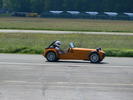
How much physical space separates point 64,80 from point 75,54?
646cm

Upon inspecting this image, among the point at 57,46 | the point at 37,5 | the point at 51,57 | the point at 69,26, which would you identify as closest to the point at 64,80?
the point at 51,57

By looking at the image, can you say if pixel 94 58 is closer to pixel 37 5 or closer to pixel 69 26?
pixel 69 26

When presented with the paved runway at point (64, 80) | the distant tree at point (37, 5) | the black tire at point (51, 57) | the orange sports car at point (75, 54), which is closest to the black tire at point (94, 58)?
the orange sports car at point (75, 54)

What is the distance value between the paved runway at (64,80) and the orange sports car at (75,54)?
0.92 feet

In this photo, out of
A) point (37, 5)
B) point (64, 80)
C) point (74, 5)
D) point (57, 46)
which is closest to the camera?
point (64, 80)

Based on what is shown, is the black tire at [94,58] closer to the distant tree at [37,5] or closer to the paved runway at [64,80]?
the paved runway at [64,80]

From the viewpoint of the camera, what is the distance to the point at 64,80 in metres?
16.4

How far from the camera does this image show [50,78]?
1683 cm

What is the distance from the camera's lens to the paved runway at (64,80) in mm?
13422

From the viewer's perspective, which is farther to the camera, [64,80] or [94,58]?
[94,58]

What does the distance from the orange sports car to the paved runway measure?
281 mm

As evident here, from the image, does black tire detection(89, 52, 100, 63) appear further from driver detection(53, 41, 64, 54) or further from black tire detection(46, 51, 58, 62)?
black tire detection(46, 51, 58, 62)

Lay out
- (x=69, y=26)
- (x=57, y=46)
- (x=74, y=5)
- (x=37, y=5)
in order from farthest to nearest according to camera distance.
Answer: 1. (x=37, y=5)
2. (x=74, y=5)
3. (x=69, y=26)
4. (x=57, y=46)

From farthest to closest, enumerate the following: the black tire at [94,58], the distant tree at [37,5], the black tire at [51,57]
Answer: the distant tree at [37,5] < the black tire at [51,57] < the black tire at [94,58]
